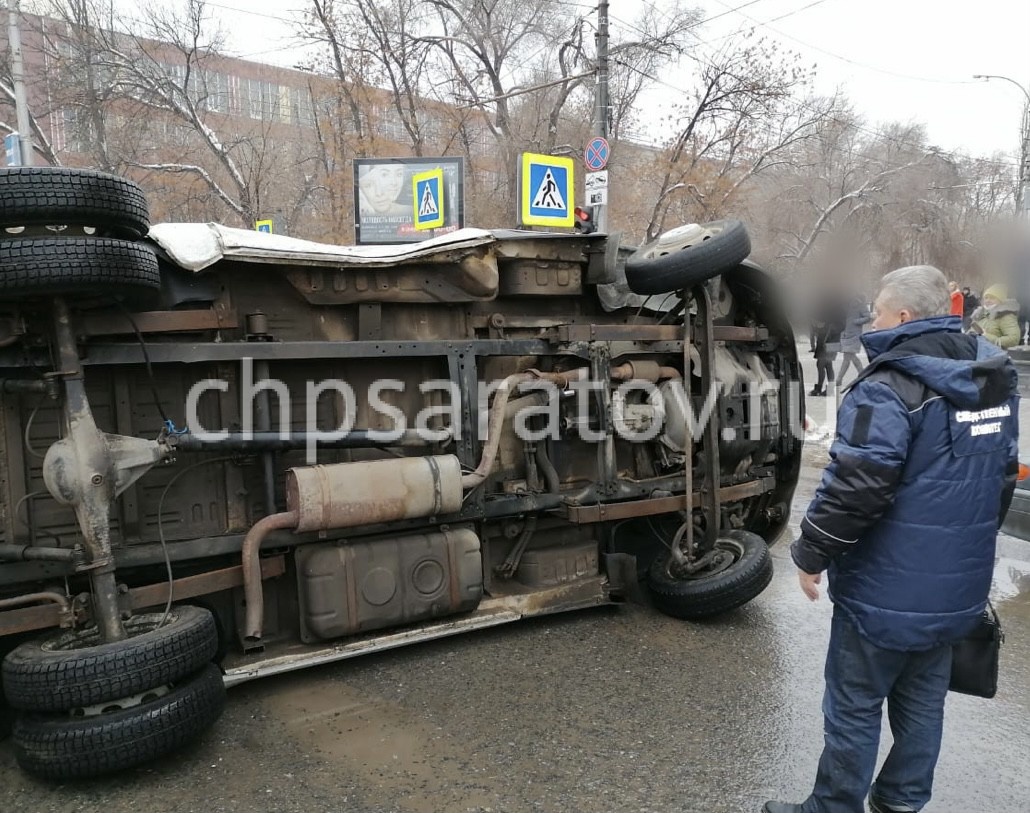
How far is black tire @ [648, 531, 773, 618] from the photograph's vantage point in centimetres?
419

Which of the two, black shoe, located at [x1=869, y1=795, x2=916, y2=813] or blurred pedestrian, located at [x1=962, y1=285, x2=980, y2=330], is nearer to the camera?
black shoe, located at [x1=869, y1=795, x2=916, y2=813]

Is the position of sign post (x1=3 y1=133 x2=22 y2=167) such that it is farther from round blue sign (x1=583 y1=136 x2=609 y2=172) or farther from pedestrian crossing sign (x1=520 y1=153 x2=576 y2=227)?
round blue sign (x1=583 y1=136 x2=609 y2=172)

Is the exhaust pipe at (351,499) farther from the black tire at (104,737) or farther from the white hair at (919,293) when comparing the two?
the white hair at (919,293)

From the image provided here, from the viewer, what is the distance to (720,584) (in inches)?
165

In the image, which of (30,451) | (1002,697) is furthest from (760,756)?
(30,451)

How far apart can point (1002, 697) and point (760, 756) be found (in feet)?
4.60

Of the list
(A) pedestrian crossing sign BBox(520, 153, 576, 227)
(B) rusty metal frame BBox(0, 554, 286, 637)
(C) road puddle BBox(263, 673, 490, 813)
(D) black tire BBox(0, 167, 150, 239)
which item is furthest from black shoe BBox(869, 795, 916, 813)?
(A) pedestrian crossing sign BBox(520, 153, 576, 227)

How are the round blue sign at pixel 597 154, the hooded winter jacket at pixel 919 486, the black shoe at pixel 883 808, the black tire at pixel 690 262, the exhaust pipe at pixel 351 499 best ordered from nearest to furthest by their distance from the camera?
1. the hooded winter jacket at pixel 919 486
2. the black shoe at pixel 883 808
3. the exhaust pipe at pixel 351 499
4. the black tire at pixel 690 262
5. the round blue sign at pixel 597 154

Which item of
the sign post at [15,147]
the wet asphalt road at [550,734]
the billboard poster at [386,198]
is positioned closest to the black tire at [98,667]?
the wet asphalt road at [550,734]

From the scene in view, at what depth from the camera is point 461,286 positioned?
13.3 feet

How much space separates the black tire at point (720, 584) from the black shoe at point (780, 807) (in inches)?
59.9

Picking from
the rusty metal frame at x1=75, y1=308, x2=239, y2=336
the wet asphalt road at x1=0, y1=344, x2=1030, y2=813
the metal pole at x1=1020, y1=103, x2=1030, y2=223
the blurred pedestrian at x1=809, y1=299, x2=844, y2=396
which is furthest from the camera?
the metal pole at x1=1020, y1=103, x2=1030, y2=223

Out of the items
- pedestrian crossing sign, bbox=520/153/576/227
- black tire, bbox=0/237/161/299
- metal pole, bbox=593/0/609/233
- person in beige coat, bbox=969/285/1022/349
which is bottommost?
person in beige coat, bbox=969/285/1022/349

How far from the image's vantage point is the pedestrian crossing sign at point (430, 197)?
1207cm
